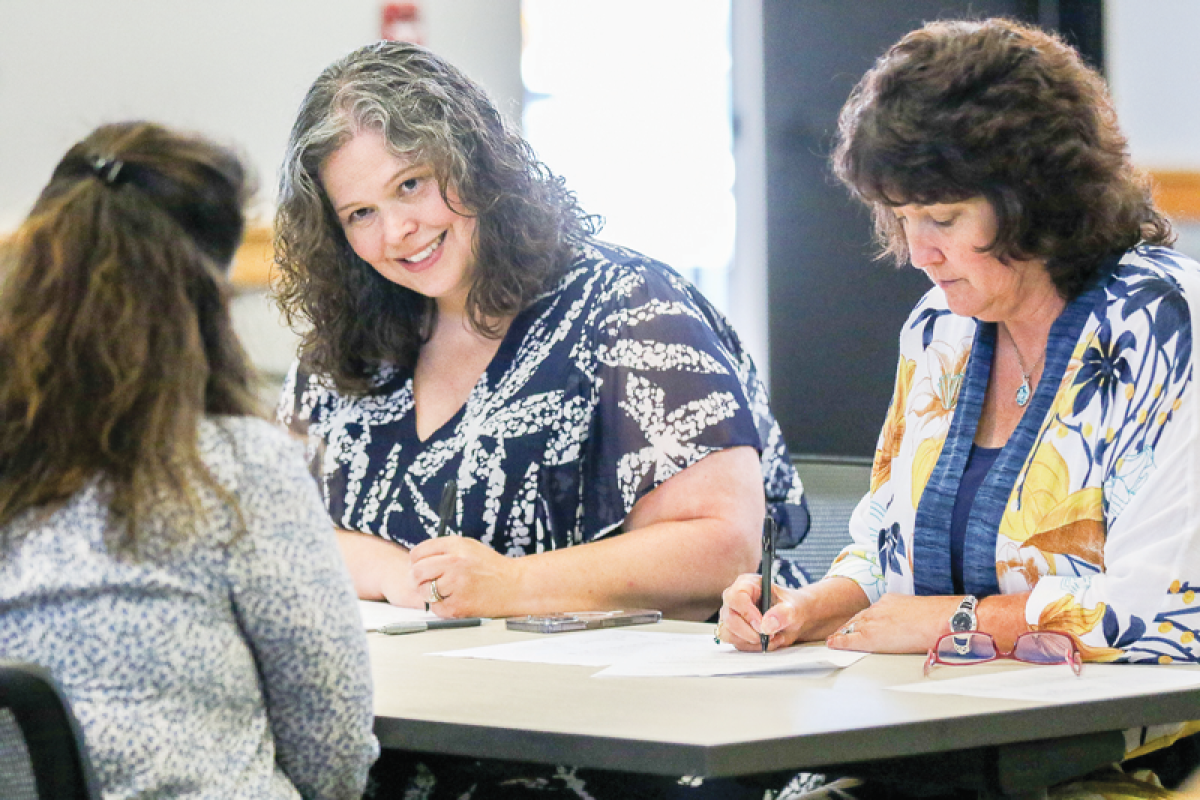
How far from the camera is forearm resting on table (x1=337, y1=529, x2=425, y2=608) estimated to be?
1854 millimetres

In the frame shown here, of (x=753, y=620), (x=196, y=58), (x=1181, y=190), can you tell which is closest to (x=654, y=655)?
(x=753, y=620)

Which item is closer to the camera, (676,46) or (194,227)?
(194,227)

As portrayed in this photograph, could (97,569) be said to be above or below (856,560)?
above

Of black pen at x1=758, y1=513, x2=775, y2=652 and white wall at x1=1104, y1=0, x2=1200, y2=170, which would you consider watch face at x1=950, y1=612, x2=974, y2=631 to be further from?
white wall at x1=1104, y1=0, x2=1200, y2=170

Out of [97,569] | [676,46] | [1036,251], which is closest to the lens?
[97,569]

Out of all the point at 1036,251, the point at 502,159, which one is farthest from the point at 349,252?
the point at 1036,251

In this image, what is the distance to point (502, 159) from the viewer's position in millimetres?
2074

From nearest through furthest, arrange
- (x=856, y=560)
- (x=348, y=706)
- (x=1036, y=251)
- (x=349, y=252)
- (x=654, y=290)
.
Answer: (x=348, y=706), (x=1036, y=251), (x=856, y=560), (x=654, y=290), (x=349, y=252)

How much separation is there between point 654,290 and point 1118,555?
83cm

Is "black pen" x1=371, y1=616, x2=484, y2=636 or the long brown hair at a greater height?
the long brown hair

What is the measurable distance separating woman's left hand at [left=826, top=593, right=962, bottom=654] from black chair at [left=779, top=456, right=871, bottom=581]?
23.9 inches

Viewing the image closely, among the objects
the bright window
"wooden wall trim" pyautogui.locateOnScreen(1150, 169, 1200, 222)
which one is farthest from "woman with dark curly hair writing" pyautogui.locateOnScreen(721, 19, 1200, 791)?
"wooden wall trim" pyautogui.locateOnScreen(1150, 169, 1200, 222)

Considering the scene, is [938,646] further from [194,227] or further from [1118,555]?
[194,227]

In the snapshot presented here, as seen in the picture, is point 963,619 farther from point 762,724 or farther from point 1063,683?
point 762,724
